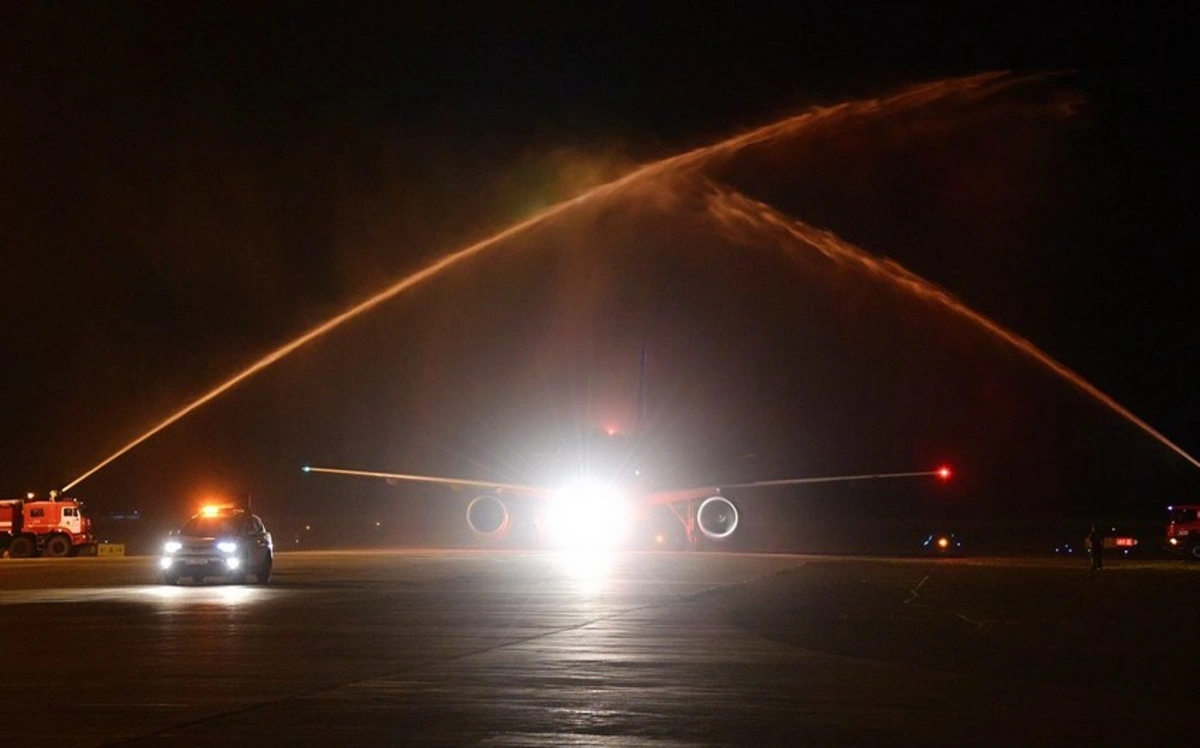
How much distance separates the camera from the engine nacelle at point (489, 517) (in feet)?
221

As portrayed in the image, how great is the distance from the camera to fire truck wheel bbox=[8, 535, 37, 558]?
63.2 metres

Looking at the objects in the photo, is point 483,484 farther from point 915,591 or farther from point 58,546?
point 915,591

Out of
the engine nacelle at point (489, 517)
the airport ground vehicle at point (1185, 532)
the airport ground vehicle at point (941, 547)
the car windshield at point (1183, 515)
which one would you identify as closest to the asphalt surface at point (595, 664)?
the airport ground vehicle at point (941, 547)

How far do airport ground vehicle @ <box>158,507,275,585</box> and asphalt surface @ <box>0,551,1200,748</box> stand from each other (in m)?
0.65

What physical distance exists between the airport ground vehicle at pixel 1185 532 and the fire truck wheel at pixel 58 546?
1800 inches

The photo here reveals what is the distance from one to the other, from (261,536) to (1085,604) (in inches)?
784

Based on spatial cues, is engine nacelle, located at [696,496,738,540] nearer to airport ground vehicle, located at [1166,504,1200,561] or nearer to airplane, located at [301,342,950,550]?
airplane, located at [301,342,950,550]

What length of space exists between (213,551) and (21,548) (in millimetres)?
29963

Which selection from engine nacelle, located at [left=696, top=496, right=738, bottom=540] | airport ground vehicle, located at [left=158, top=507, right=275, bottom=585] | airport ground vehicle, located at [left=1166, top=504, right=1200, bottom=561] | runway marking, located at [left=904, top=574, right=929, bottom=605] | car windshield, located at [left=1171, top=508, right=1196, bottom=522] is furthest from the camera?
engine nacelle, located at [left=696, top=496, right=738, bottom=540]

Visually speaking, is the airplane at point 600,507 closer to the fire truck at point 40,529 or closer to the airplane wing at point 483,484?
the airplane wing at point 483,484

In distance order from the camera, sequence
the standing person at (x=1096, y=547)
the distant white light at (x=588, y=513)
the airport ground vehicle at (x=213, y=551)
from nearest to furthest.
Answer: the airport ground vehicle at (x=213, y=551), the standing person at (x=1096, y=547), the distant white light at (x=588, y=513)

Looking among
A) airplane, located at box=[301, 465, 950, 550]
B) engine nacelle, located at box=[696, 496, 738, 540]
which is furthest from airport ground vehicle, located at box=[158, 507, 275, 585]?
engine nacelle, located at box=[696, 496, 738, 540]

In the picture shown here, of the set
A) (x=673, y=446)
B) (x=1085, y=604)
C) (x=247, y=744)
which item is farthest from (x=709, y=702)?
(x=673, y=446)

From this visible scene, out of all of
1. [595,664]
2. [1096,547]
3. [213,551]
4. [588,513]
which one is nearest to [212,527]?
[213,551]
